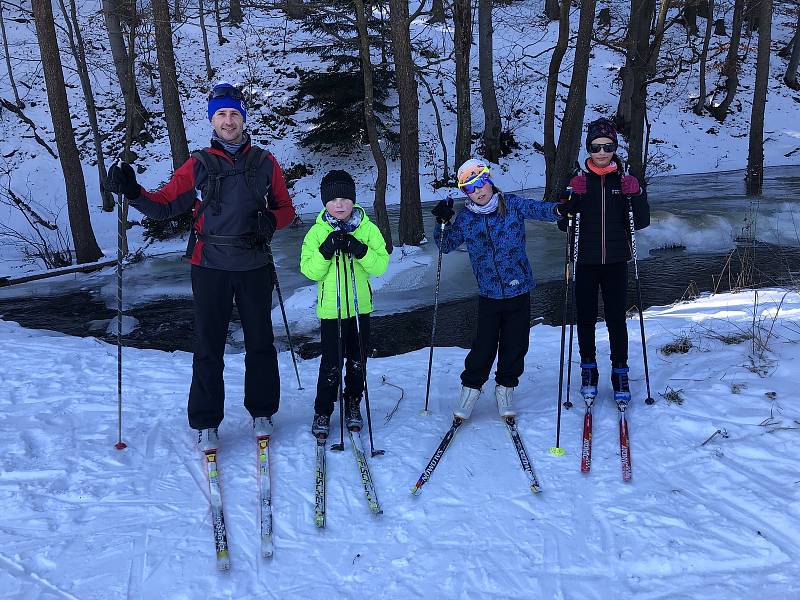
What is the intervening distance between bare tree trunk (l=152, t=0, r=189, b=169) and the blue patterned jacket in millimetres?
9647

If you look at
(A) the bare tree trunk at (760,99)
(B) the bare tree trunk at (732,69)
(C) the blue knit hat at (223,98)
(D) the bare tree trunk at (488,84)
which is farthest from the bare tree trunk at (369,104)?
(B) the bare tree trunk at (732,69)

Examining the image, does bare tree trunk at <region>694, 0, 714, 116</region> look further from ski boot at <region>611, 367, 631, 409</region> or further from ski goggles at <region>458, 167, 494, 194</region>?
ski goggles at <region>458, 167, 494, 194</region>

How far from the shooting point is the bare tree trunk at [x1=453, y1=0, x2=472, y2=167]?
Result: 579 inches

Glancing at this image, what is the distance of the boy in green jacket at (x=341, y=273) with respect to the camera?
396cm

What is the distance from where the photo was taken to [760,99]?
17.6 metres

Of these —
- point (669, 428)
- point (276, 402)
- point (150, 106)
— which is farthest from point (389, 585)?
point (150, 106)

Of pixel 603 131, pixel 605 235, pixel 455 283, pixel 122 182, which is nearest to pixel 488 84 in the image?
pixel 455 283

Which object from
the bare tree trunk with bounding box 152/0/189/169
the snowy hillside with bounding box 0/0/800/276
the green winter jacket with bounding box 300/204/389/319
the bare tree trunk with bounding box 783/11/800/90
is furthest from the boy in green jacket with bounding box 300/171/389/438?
the bare tree trunk with bounding box 783/11/800/90

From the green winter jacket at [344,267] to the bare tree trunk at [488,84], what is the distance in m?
18.2

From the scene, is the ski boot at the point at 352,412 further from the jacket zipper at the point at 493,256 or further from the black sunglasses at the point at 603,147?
the black sunglasses at the point at 603,147

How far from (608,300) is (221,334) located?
2.99 m

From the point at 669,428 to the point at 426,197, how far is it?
15.9m

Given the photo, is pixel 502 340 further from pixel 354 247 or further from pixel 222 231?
pixel 222 231

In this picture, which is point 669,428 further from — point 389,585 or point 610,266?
point 389,585
